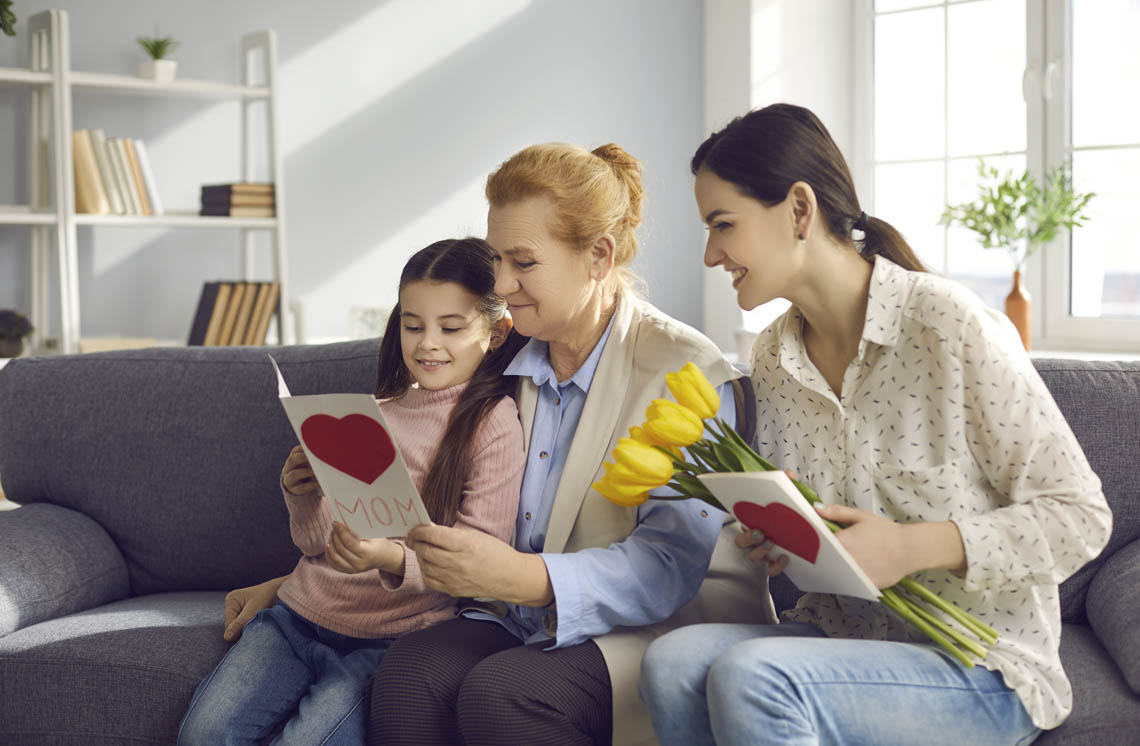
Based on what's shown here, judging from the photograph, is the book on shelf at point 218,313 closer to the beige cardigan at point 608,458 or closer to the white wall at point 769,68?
the white wall at point 769,68

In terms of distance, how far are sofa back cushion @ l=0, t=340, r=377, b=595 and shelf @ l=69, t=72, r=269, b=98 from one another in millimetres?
1347

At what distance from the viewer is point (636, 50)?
4281 mm

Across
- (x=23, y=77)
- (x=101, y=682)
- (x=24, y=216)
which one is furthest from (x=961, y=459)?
(x=23, y=77)

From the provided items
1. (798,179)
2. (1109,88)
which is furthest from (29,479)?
(1109,88)

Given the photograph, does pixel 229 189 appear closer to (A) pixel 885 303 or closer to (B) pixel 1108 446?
(A) pixel 885 303

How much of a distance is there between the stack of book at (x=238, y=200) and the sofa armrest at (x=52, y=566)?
58.9 inches

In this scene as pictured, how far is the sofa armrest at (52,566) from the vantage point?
186 centimetres

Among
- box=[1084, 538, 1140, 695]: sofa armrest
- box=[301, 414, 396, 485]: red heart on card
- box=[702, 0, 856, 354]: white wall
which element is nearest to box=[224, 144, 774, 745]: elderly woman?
box=[301, 414, 396, 485]: red heart on card

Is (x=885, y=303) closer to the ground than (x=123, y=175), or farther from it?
closer to the ground

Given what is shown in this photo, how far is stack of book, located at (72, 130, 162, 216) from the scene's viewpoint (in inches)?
127

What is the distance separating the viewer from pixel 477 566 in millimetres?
1362

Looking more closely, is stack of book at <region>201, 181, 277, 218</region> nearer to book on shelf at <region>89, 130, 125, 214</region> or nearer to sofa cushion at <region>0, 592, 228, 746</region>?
book on shelf at <region>89, 130, 125, 214</region>

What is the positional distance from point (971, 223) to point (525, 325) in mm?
2772

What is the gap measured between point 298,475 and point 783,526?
786 millimetres
